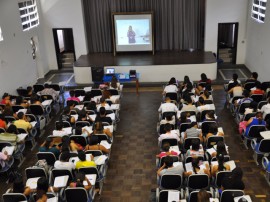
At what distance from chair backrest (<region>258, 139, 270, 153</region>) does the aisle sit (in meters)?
2.28

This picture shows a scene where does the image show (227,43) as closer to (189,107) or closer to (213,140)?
(189,107)

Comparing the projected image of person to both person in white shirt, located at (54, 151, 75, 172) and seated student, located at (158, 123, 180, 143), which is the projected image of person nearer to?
seated student, located at (158, 123, 180, 143)

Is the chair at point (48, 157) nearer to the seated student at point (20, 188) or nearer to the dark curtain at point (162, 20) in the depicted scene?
the seated student at point (20, 188)

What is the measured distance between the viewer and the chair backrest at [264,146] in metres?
6.52

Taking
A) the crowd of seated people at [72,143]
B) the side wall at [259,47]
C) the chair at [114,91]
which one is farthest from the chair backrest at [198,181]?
the side wall at [259,47]

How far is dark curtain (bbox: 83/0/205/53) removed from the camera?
553 inches

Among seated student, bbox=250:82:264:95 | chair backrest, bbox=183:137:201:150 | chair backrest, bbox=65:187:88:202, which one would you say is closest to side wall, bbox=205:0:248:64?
seated student, bbox=250:82:264:95

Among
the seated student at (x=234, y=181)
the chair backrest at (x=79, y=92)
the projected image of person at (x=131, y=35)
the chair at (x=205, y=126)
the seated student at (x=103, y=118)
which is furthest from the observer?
the projected image of person at (x=131, y=35)

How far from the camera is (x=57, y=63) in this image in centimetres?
1480

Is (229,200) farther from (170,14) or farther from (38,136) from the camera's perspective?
(170,14)

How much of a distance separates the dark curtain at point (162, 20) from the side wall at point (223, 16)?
0.56 meters

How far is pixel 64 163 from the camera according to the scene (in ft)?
19.7

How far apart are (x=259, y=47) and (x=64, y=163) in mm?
8887

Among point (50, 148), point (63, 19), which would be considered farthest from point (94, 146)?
point (63, 19)
